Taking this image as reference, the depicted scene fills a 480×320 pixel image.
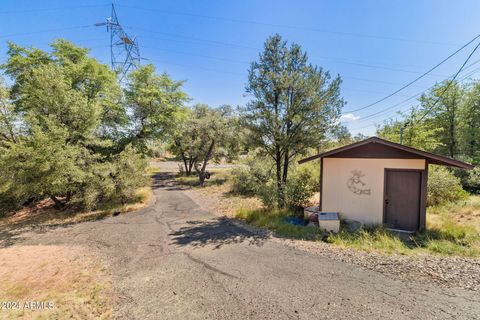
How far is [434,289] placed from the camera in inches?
134

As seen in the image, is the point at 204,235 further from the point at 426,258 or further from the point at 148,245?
the point at 426,258

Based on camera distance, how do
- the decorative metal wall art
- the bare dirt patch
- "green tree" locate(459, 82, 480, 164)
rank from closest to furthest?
1. the decorative metal wall art
2. the bare dirt patch
3. "green tree" locate(459, 82, 480, 164)

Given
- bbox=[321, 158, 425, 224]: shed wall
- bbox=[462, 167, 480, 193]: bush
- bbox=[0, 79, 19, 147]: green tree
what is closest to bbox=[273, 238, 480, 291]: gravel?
bbox=[321, 158, 425, 224]: shed wall

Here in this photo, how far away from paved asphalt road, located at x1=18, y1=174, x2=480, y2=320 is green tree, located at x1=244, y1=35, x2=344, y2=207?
3.86m

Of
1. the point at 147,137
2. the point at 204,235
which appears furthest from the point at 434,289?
the point at 147,137

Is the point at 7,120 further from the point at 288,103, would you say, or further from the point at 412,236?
the point at 412,236

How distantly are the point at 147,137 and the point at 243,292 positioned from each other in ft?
40.0

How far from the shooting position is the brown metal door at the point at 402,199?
6457 millimetres

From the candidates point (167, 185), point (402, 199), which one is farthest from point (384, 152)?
point (167, 185)

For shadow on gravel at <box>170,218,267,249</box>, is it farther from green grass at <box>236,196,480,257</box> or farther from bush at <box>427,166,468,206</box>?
bush at <box>427,166,468,206</box>

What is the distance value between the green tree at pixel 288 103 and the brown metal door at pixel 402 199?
2.80m

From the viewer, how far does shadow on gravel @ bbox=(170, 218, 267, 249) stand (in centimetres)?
591

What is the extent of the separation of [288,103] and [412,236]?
5.82 m

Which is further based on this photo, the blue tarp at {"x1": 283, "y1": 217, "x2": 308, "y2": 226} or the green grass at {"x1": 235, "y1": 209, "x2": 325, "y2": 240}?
the blue tarp at {"x1": 283, "y1": 217, "x2": 308, "y2": 226}
